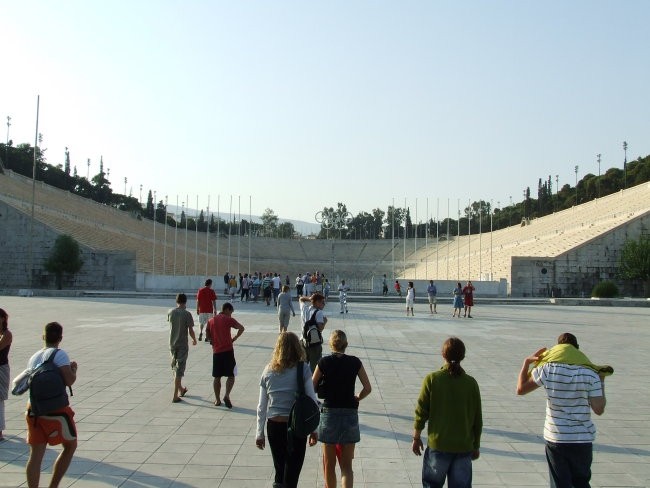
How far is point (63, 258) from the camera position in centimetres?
3853

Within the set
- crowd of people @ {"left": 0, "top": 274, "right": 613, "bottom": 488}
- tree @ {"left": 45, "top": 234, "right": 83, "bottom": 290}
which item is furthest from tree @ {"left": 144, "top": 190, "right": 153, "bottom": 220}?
crowd of people @ {"left": 0, "top": 274, "right": 613, "bottom": 488}

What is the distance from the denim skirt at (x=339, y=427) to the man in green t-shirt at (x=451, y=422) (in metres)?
0.66

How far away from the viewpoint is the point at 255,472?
18.9ft

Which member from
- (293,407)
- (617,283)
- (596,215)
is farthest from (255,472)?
(596,215)

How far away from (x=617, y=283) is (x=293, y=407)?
40.5 meters

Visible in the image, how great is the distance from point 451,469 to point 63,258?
38.3 m

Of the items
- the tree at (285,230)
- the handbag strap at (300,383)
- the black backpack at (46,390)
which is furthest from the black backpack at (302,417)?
the tree at (285,230)

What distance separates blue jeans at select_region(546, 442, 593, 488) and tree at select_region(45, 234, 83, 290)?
Result: 3842 centimetres

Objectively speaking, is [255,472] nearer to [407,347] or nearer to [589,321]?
[407,347]

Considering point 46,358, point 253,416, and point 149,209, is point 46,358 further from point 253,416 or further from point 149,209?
point 149,209

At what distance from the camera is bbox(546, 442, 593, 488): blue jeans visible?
4293 mm

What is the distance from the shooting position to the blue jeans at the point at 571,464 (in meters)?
4.29

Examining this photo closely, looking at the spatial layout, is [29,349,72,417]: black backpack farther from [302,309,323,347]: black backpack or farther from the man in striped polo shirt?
[302,309,323,347]: black backpack

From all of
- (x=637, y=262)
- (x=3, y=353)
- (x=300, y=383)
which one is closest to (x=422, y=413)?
(x=300, y=383)
